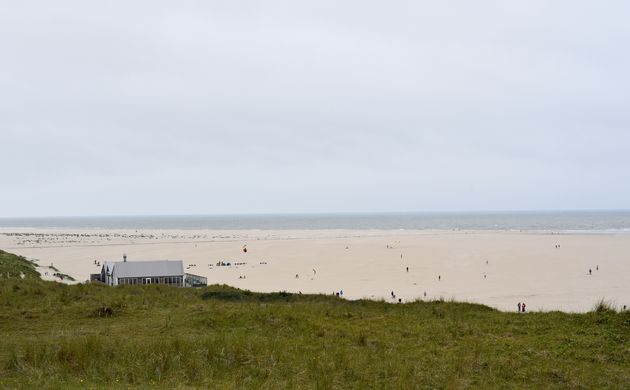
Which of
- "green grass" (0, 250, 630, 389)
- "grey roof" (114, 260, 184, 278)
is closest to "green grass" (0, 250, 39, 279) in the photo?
"grey roof" (114, 260, 184, 278)

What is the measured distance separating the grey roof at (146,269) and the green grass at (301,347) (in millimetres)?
21165

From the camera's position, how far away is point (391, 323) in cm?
1638

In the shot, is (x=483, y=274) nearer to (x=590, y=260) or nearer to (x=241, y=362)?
(x=590, y=260)

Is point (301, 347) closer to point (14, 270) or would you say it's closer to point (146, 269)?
point (146, 269)

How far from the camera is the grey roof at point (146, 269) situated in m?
39.7

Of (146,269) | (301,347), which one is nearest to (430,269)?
(146,269)

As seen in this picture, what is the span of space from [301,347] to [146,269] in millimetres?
30973

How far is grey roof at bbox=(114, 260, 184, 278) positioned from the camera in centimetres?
3973

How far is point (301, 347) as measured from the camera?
12.4m

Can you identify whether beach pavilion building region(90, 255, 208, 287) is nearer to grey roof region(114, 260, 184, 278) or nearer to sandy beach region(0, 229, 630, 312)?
grey roof region(114, 260, 184, 278)

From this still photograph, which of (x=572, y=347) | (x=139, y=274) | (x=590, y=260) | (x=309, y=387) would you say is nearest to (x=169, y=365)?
(x=309, y=387)

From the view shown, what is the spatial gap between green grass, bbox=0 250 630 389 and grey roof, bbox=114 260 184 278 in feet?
69.4

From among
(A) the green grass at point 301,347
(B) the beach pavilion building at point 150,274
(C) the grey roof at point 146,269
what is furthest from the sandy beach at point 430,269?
(A) the green grass at point 301,347

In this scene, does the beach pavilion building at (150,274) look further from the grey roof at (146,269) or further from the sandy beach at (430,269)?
the sandy beach at (430,269)
